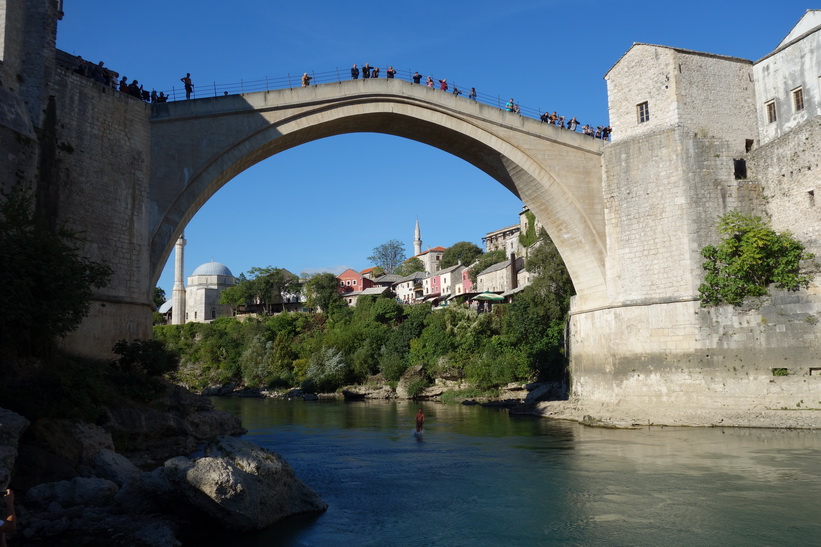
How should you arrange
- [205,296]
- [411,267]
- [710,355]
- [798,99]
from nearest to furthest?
[710,355]
[798,99]
[205,296]
[411,267]

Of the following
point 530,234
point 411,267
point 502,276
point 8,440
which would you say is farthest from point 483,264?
point 8,440

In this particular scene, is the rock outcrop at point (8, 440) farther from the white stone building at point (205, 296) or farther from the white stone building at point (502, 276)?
the white stone building at point (205, 296)

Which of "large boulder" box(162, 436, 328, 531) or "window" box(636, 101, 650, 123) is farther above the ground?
"window" box(636, 101, 650, 123)

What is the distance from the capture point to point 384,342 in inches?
1651

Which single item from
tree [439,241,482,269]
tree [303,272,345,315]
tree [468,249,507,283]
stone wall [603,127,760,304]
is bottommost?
stone wall [603,127,760,304]

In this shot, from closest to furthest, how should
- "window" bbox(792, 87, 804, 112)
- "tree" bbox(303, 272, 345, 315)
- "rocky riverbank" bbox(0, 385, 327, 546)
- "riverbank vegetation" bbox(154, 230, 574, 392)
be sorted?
"rocky riverbank" bbox(0, 385, 327, 546), "window" bbox(792, 87, 804, 112), "riverbank vegetation" bbox(154, 230, 574, 392), "tree" bbox(303, 272, 345, 315)

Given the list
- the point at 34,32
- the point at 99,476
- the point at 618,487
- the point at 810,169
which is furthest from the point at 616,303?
the point at 34,32

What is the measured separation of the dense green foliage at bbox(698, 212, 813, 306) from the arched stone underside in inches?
118

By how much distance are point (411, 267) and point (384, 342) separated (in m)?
39.5

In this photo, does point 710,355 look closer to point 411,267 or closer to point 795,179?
point 795,179

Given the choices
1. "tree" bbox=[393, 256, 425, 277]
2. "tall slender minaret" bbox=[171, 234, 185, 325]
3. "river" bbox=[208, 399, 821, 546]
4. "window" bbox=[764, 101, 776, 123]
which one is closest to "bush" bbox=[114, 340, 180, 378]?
"river" bbox=[208, 399, 821, 546]

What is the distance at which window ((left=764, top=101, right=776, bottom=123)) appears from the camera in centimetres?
1822

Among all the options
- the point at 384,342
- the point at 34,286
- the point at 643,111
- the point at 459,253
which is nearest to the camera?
the point at 34,286

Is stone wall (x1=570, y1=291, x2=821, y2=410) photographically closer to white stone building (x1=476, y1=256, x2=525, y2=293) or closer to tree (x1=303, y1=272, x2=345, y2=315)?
white stone building (x1=476, y1=256, x2=525, y2=293)
